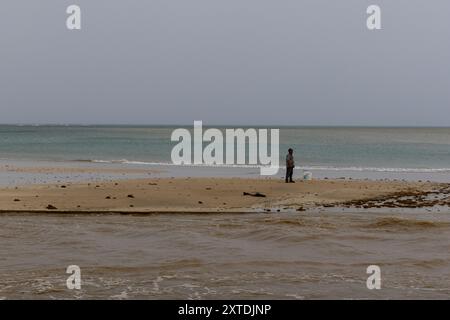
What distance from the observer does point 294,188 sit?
26469mm

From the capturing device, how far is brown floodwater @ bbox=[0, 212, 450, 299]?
10477mm

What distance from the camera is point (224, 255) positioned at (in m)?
13.1

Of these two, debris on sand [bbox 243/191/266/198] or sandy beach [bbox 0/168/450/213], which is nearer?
sandy beach [bbox 0/168/450/213]

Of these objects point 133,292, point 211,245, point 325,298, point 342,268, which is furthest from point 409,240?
point 133,292

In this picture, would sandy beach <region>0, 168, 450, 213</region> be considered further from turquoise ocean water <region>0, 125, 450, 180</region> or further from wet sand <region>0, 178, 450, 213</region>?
turquoise ocean water <region>0, 125, 450, 180</region>

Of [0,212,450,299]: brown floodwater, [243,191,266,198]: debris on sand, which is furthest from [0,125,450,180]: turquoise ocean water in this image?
[0,212,450,299]: brown floodwater

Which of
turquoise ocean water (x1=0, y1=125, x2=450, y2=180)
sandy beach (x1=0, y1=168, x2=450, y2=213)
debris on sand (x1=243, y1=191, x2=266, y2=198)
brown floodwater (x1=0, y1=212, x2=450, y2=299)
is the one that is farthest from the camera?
turquoise ocean water (x1=0, y1=125, x2=450, y2=180)

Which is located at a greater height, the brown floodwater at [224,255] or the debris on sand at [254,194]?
the debris on sand at [254,194]

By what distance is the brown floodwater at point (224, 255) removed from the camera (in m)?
10.5

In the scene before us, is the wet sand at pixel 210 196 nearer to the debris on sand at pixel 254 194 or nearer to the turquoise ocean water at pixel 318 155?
the debris on sand at pixel 254 194

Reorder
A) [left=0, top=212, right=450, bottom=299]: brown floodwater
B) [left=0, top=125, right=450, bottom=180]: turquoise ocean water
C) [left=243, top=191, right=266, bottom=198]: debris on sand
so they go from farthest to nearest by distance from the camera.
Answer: [left=0, top=125, right=450, bottom=180]: turquoise ocean water < [left=243, top=191, right=266, bottom=198]: debris on sand < [left=0, top=212, right=450, bottom=299]: brown floodwater

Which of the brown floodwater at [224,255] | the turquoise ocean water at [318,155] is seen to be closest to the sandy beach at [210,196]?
the brown floodwater at [224,255]

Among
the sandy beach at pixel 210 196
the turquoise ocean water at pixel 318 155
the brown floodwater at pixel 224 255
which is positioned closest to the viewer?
the brown floodwater at pixel 224 255
